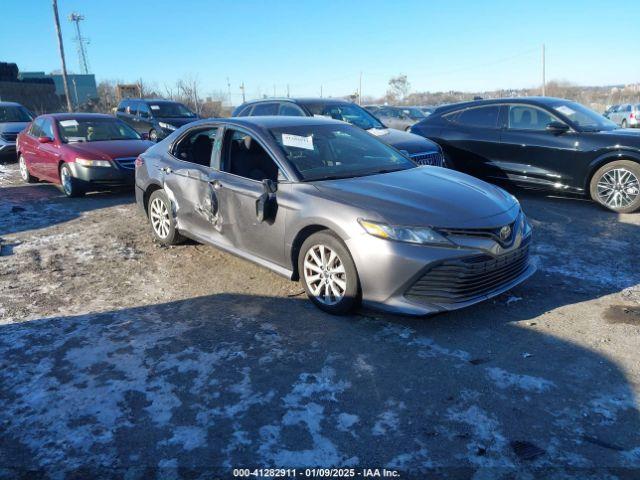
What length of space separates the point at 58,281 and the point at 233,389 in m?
2.94

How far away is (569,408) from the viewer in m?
2.88

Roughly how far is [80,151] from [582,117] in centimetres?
848

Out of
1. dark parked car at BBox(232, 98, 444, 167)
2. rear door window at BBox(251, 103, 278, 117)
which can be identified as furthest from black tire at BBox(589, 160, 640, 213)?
rear door window at BBox(251, 103, 278, 117)

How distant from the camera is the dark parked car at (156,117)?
16.6 meters

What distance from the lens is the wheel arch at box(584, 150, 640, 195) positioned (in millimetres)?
7074

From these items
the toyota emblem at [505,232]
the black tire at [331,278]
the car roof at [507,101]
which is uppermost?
the car roof at [507,101]

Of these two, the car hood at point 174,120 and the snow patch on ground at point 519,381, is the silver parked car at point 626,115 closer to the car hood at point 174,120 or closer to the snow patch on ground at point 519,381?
the car hood at point 174,120

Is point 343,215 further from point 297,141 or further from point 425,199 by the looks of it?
point 297,141

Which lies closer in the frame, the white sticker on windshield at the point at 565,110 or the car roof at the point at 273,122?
the car roof at the point at 273,122

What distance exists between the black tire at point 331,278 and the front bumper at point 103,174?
5.82 meters

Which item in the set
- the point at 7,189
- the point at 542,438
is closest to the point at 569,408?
the point at 542,438

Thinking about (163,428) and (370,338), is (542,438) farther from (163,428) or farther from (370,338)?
(163,428)

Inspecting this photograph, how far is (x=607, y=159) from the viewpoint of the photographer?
24.0ft

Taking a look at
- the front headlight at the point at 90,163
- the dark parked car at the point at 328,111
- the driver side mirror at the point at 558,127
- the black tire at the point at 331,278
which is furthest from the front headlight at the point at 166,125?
the black tire at the point at 331,278
